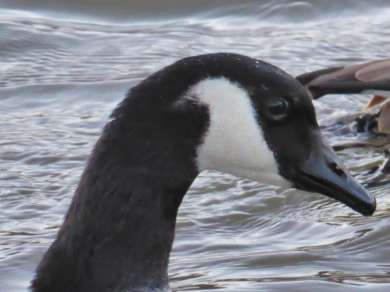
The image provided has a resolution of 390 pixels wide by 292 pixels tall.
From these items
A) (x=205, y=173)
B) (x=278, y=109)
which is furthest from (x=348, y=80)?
(x=278, y=109)

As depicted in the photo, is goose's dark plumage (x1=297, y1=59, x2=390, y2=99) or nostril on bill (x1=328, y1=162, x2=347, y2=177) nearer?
nostril on bill (x1=328, y1=162, x2=347, y2=177)

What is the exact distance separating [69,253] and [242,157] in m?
0.71

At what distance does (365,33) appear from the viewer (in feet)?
36.0

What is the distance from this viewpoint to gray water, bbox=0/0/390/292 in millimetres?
6973

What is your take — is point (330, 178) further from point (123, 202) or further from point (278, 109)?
point (123, 202)

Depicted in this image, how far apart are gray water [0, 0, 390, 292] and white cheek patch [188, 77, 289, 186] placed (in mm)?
1362

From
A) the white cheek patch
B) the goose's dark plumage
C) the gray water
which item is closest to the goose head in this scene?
the white cheek patch

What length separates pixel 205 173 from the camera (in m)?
8.27

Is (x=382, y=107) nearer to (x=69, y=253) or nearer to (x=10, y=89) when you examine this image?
(x=10, y=89)

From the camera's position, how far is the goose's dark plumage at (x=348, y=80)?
845 centimetres

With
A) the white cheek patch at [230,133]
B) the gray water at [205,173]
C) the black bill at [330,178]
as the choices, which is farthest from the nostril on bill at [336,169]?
the gray water at [205,173]

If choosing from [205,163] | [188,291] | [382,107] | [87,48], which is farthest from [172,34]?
[205,163]

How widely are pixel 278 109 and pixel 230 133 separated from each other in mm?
218

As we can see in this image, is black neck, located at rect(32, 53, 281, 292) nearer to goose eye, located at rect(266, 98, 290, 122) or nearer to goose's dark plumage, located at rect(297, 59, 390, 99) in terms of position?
goose eye, located at rect(266, 98, 290, 122)
